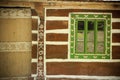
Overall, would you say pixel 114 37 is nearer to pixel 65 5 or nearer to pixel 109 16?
pixel 109 16

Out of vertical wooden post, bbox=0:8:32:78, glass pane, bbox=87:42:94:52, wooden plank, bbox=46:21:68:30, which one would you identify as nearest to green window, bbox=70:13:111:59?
glass pane, bbox=87:42:94:52

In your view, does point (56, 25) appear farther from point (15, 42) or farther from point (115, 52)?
point (115, 52)

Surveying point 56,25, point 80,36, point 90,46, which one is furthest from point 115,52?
point 56,25

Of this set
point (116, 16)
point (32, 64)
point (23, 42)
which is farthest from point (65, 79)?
point (116, 16)

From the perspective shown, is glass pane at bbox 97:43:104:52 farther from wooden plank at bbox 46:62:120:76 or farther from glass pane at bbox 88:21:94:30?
glass pane at bbox 88:21:94:30

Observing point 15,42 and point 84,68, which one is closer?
point 84,68

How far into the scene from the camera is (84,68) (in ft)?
39.5

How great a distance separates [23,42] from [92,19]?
2.75 m

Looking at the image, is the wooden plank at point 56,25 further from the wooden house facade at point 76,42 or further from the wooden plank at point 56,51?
the wooden plank at point 56,51

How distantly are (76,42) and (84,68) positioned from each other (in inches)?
39.7

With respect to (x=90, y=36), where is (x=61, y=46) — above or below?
below

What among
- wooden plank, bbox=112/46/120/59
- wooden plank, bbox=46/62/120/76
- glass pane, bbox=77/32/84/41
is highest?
glass pane, bbox=77/32/84/41

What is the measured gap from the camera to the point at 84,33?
12.0 metres

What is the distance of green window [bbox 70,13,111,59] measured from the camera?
1199 centimetres
